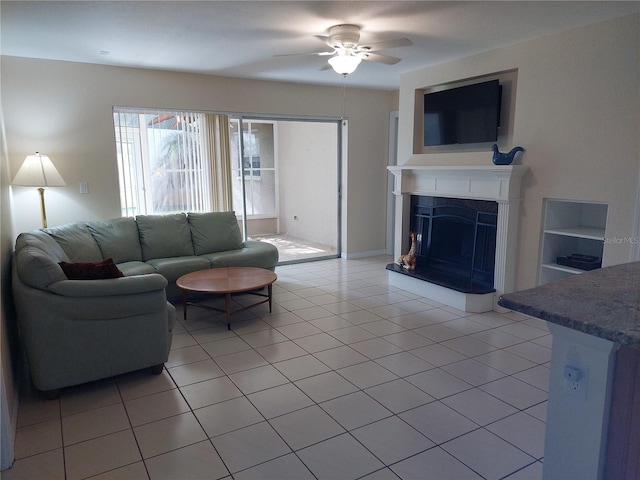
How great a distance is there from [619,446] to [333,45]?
3.35 metres

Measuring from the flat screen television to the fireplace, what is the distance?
680mm

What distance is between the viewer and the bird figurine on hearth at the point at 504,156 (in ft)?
13.4

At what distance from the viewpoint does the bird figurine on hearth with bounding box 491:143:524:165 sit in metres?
4.09

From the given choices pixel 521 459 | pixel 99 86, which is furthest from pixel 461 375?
pixel 99 86

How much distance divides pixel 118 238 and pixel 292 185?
4.15 metres

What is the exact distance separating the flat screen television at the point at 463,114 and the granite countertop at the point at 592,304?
296 centimetres

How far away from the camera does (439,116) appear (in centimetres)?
493

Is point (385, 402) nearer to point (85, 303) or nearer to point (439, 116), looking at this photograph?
point (85, 303)

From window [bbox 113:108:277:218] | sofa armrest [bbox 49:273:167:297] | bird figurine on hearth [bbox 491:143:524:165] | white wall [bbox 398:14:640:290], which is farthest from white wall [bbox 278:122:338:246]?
sofa armrest [bbox 49:273:167:297]

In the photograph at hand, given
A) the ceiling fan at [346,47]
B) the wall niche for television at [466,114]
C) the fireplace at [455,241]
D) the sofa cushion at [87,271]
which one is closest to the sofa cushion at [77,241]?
the sofa cushion at [87,271]

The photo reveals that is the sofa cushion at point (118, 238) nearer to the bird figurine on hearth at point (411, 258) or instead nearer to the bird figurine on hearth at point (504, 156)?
the bird figurine on hearth at point (411, 258)

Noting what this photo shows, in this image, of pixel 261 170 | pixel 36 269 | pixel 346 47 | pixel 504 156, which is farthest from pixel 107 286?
pixel 261 170

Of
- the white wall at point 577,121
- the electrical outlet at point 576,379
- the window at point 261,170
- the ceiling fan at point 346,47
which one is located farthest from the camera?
the window at point 261,170

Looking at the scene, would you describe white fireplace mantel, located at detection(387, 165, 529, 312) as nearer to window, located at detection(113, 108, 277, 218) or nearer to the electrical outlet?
window, located at detection(113, 108, 277, 218)
